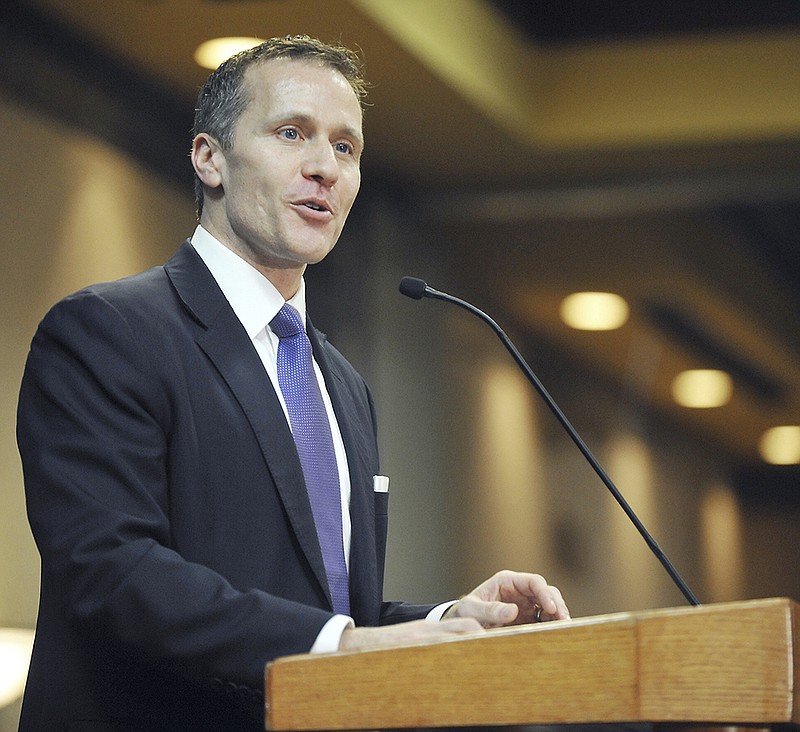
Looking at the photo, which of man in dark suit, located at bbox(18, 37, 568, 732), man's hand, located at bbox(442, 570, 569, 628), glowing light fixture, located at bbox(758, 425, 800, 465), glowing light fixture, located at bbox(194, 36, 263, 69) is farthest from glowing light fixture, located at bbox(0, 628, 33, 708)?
glowing light fixture, located at bbox(758, 425, 800, 465)

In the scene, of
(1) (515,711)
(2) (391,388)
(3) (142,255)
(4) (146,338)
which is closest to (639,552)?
(2) (391,388)

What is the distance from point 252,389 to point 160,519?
10.3 inches

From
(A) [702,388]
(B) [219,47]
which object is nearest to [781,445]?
(A) [702,388]

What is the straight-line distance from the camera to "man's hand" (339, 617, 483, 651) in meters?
1.28

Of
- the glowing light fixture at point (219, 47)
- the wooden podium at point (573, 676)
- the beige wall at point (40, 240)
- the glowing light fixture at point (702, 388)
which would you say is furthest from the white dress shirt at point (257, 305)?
the glowing light fixture at point (702, 388)

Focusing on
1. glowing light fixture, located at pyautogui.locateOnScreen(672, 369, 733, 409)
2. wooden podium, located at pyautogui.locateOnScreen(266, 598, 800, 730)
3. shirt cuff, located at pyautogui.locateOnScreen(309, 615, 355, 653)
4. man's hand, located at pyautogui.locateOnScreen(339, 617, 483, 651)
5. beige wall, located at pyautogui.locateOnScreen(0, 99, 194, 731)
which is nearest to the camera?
wooden podium, located at pyautogui.locateOnScreen(266, 598, 800, 730)

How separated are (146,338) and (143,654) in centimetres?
40

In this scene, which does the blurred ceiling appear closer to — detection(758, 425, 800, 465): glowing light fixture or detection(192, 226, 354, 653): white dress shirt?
detection(758, 425, 800, 465): glowing light fixture

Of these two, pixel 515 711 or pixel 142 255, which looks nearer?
pixel 515 711

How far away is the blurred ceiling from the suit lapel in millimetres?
2918

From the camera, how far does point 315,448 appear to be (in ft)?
6.09

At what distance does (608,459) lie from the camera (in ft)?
17.5

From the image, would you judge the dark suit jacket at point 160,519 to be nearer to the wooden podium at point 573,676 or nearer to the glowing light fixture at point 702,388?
the wooden podium at point 573,676

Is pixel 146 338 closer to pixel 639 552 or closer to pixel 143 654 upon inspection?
pixel 143 654
